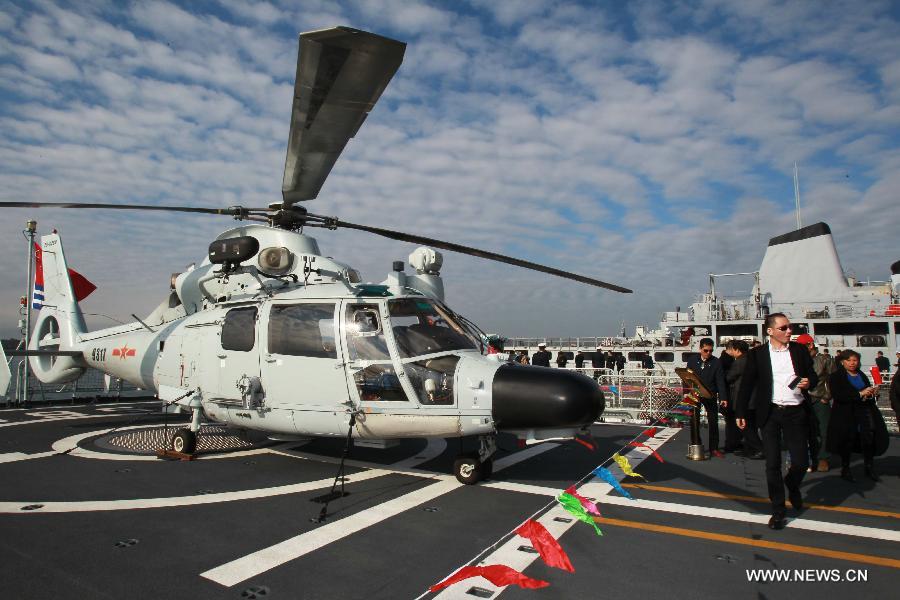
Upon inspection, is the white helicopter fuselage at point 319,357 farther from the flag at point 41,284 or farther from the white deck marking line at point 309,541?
the flag at point 41,284

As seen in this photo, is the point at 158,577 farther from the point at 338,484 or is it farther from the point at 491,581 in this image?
the point at 338,484

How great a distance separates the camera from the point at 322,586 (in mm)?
3469

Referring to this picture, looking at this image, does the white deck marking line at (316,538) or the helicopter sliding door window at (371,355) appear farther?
the helicopter sliding door window at (371,355)

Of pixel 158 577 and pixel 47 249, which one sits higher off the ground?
pixel 47 249

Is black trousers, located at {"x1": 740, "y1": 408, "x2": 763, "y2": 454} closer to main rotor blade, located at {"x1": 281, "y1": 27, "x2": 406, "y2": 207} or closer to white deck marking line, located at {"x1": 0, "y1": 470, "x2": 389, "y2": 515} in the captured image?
white deck marking line, located at {"x1": 0, "y1": 470, "x2": 389, "y2": 515}

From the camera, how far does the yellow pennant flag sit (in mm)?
6563

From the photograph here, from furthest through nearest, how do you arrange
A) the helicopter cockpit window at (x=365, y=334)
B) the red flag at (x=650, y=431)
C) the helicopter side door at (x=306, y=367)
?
1. the red flag at (x=650, y=431)
2. the helicopter side door at (x=306, y=367)
3. the helicopter cockpit window at (x=365, y=334)

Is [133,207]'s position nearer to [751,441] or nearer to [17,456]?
[17,456]

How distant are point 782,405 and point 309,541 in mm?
4428

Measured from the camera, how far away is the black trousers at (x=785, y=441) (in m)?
4.71

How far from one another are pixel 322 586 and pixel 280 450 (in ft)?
16.8

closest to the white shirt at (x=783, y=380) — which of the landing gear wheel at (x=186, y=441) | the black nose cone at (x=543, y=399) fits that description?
the black nose cone at (x=543, y=399)

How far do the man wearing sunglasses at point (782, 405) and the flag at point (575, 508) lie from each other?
1.60 meters

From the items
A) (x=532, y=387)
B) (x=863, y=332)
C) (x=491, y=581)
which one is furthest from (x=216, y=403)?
(x=863, y=332)
